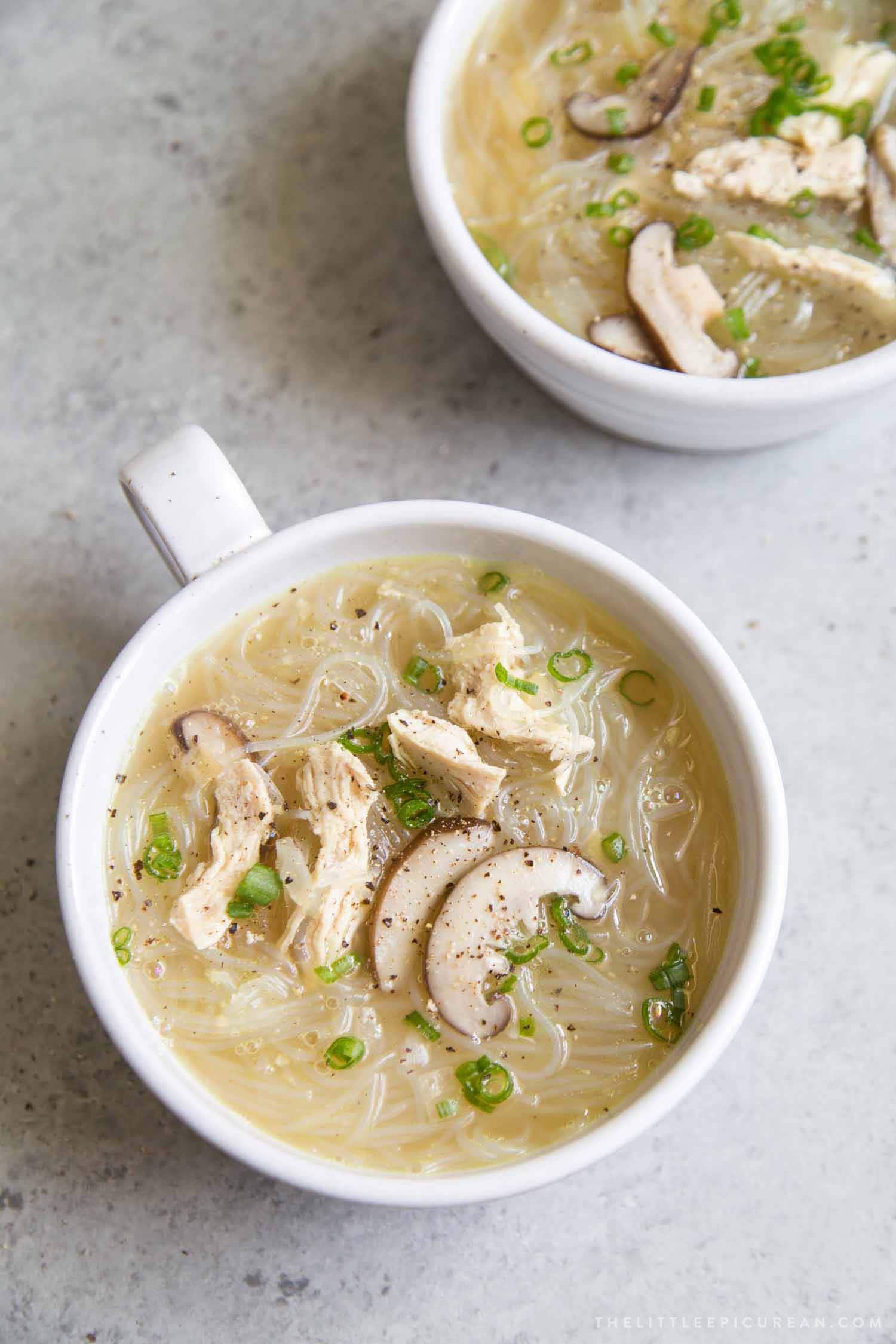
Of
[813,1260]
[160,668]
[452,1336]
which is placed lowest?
[813,1260]

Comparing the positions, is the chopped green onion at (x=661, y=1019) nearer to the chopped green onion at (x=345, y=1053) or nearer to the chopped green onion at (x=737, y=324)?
the chopped green onion at (x=345, y=1053)

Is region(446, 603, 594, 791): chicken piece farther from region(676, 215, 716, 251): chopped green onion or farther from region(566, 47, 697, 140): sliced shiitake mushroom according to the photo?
region(566, 47, 697, 140): sliced shiitake mushroom

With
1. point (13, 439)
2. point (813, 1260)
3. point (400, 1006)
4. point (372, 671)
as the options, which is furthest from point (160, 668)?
point (813, 1260)

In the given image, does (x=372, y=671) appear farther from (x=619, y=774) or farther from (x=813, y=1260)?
(x=813, y=1260)

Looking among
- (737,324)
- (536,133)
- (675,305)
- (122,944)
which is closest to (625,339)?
(675,305)

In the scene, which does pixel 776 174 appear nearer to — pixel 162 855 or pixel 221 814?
pixel 221 814

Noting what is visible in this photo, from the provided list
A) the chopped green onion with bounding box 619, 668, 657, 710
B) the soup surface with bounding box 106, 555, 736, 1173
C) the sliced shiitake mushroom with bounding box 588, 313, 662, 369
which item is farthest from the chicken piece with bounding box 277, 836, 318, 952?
the sliced shiitake mushroom with bounding box 588, 313, 662, 369
